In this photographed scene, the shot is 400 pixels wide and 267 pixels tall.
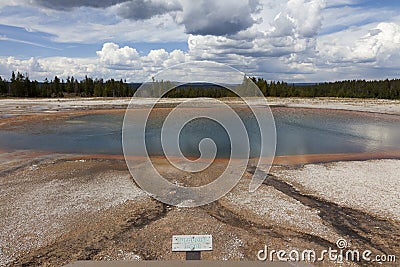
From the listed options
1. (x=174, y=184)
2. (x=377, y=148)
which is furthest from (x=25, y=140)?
(x=377, y=148)

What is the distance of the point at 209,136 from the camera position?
48.3 feet

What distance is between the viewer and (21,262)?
171 inches

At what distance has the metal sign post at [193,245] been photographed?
362 centimetres

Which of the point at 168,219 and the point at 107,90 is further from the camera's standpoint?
the point at 107,90

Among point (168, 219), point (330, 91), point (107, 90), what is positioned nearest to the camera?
point (168, 219)

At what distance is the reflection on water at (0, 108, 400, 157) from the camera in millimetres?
12133

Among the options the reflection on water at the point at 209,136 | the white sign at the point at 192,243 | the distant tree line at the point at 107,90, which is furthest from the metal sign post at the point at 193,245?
the distant tree line at the point at 107,90

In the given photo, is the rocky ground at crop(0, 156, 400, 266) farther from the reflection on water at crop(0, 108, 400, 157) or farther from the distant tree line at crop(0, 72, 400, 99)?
the distant tree line at crop(0, 72, 400, 99)

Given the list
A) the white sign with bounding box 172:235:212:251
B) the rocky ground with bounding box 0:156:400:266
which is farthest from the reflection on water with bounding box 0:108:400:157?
the white sign with bounding box 172:235:212:251

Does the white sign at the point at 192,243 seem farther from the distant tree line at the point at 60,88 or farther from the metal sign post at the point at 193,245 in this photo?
the distant tree line at the point at 60,88

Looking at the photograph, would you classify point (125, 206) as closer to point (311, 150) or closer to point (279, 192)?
point (279, 192)

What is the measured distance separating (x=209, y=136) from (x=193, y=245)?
11115 millimetres

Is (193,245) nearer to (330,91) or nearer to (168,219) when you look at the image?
(168,219)

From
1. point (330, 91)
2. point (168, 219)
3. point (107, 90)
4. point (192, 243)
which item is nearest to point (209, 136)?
point (168, 219)
